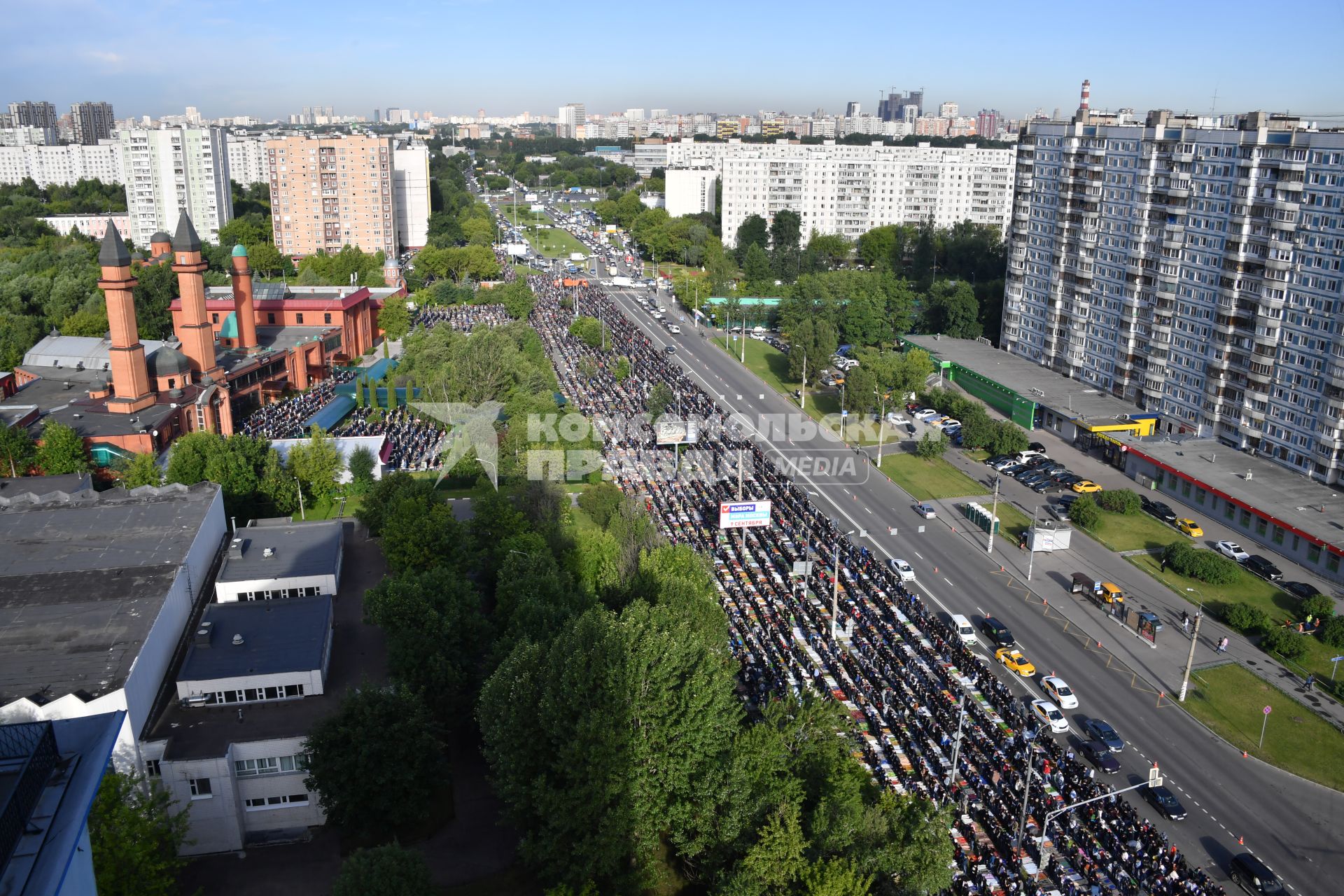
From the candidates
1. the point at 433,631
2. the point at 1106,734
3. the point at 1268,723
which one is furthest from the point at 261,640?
the point at 1268,723

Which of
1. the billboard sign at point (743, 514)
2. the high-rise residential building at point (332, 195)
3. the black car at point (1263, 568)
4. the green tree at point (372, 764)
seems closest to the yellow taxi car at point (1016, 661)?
the billboard sign at point (743, 514)

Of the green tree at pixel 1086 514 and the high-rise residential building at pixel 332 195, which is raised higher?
the high-rise residential building at pixel 332 195

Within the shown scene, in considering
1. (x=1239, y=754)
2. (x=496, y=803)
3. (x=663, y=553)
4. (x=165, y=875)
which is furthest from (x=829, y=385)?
(x=165, y=875)

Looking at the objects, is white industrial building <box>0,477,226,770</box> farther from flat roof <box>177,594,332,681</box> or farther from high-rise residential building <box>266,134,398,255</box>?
high-rise residential building <box>266,134,398,255</box>

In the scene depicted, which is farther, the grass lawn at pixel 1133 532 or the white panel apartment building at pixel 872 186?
the white panel apartment building at pixel 872 186

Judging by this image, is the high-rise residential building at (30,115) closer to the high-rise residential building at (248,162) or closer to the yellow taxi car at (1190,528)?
the high-rise residential building at (248,162)

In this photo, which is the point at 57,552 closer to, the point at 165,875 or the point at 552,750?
the point at 165,875

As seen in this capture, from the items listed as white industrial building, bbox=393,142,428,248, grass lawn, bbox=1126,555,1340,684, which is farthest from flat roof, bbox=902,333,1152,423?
white industrial building, bbox=393,142,428,248
